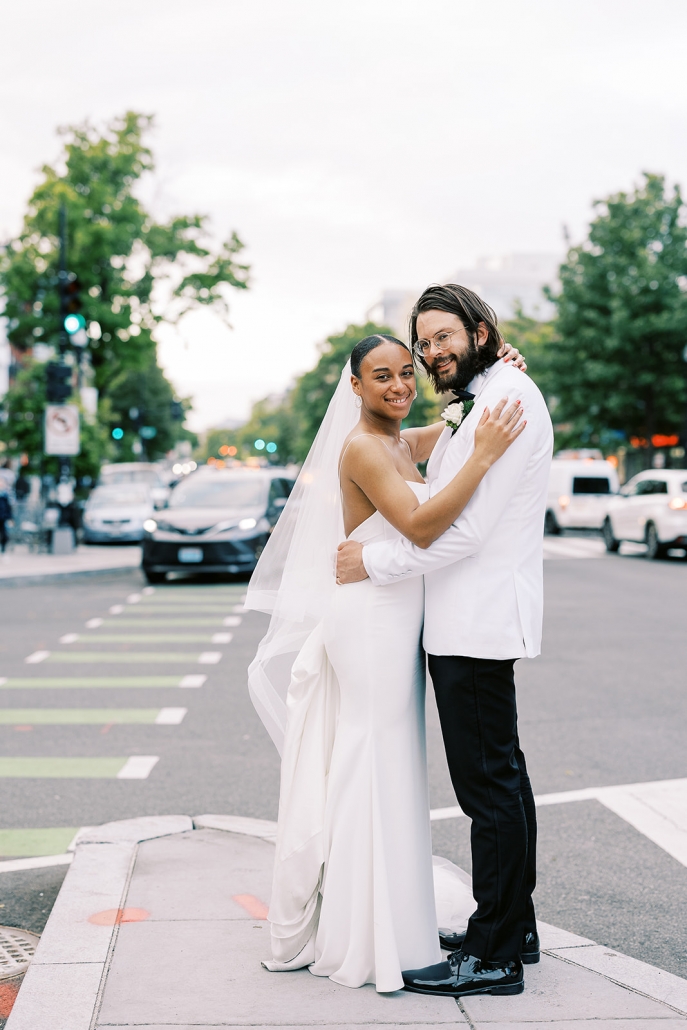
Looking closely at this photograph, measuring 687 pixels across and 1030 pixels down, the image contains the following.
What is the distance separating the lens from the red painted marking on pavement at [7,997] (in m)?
3.26

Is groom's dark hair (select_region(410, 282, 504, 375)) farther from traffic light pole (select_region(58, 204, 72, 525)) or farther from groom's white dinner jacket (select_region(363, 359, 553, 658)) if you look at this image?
traffic light pole (select_region(58, 204, 72, 525))

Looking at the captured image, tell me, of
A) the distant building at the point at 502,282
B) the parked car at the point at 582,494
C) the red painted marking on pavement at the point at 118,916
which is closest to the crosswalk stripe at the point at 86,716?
the red painted marking on pavement at the point at 118,916

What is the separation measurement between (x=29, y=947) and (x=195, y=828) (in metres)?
A: 1.21

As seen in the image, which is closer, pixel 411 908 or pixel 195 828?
pixel 411 908

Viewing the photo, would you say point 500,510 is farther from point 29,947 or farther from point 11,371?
point 11,371

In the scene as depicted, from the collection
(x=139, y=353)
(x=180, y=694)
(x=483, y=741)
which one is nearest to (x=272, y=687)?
(x=483, y=741)

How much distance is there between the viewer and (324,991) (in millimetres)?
3244

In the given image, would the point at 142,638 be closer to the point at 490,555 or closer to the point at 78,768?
the point at 78,768

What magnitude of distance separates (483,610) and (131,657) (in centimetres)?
759

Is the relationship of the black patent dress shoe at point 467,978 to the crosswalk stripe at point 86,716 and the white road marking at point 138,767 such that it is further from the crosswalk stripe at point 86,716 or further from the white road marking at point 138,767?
the crosswalk stripe at point 86,716

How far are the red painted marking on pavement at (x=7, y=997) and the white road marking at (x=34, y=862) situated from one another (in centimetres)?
124

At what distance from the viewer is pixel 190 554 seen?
56.4 feet

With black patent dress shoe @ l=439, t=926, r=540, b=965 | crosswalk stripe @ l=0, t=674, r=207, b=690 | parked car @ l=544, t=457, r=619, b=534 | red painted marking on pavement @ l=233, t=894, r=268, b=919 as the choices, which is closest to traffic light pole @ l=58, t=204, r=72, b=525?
parked car @ l=544, t=457, r=619, b=534

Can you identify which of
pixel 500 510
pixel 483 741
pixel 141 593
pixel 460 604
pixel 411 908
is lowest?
pixel 141 593
